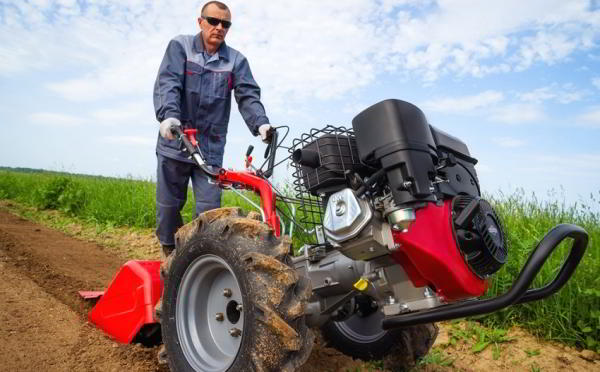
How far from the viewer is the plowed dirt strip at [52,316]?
2.90 m

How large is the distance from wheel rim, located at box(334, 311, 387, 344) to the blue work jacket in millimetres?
1587

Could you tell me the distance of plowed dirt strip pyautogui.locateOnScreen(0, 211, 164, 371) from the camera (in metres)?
2.90

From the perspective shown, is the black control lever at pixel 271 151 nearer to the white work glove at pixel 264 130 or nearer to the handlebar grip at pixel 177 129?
the white work glove at pixel 264 130

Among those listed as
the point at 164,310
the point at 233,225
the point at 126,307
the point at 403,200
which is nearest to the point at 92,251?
the point at 126,307

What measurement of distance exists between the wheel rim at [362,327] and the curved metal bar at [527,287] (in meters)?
1.06

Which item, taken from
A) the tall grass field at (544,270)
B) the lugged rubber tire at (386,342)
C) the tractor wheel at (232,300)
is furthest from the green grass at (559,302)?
the tractor wheel at (232,300)

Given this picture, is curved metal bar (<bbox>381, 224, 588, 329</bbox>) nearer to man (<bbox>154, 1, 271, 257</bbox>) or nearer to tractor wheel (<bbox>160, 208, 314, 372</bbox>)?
tractor wheel (<bbox>160, 208, 314, 372</bbox>)

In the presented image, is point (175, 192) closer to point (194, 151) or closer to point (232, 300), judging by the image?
point (194, 151)

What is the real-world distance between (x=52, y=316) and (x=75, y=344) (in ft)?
1.92

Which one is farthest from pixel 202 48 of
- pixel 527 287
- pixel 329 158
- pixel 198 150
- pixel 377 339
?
pixel 527 287

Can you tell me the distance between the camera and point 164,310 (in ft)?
8.87

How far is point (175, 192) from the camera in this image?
13.2 ft

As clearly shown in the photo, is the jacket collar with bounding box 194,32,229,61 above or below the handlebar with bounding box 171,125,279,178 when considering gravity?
above

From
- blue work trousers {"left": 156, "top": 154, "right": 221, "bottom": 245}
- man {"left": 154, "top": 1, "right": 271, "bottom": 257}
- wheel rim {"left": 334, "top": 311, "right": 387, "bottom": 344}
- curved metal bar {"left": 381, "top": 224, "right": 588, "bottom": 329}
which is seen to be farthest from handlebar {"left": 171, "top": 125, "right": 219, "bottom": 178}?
curved metal bar {"left": 381, "top": 224, "right": 588, "bottom": 329}
